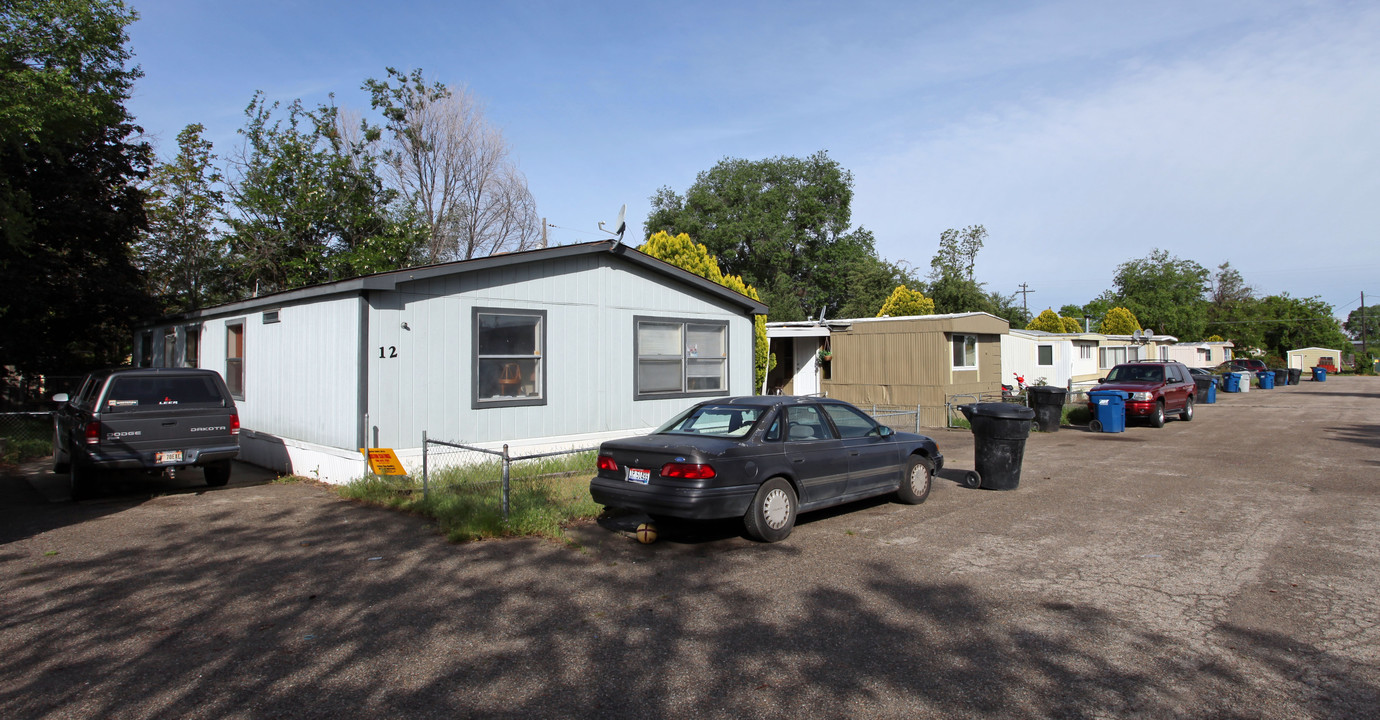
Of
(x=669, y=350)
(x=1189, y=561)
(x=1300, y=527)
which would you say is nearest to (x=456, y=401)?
(x=669, y=350)

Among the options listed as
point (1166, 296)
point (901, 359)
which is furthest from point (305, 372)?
point (1166, 296)

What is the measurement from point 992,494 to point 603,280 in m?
6.50

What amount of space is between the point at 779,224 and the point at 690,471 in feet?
141

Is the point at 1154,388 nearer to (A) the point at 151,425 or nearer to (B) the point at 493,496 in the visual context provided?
(B) the point at 493,496

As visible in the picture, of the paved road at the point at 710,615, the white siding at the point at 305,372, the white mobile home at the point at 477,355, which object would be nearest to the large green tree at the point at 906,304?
the white mobile home at the point at 477,355

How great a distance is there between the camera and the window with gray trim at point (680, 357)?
41.8 ft

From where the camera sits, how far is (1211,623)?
4.95 meters

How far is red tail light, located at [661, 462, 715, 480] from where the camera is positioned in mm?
6613

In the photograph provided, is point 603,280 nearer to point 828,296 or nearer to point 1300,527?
point 1300,527

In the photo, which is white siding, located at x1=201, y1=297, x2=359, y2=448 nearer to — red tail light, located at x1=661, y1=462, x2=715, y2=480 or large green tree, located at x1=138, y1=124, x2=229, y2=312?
red tail light, located at x1=661, y1=462, x2=715, y2=480

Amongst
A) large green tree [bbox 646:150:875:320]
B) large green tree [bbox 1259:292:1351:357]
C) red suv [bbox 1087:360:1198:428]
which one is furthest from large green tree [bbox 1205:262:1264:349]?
red suv [bbox 1087:360:1198:428]

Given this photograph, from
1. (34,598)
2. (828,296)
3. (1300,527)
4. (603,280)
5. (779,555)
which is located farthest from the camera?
(828,296)

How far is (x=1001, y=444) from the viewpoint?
32.5ft

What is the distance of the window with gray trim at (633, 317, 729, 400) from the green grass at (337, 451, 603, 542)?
7.32ft
